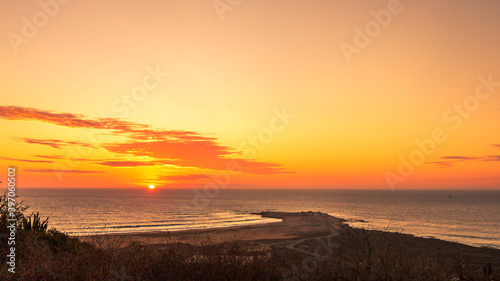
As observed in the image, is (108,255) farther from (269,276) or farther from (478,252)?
(478,252)

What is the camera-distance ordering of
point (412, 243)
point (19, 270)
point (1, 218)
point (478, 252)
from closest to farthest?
point (19, 270) < point (1, 218) < point (478, 252) < point (412, 243)

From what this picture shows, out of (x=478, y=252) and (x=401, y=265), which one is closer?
(x=401, y=265)

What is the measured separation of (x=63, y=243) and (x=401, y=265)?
13.1 m

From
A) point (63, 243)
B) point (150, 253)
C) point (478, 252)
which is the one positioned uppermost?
point (150, 253)

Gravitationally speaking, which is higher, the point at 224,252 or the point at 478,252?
the point at 224,252

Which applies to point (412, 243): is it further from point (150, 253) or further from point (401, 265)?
point (150, 253)

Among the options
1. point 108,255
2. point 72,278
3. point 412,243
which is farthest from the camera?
point 412,243

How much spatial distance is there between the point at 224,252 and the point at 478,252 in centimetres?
3676

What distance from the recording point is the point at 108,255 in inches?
292

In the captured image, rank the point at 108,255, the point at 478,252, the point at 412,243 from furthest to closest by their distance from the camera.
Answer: the point at 412,243
the point at 478,252
the point at 108,255

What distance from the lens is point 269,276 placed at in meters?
7.55

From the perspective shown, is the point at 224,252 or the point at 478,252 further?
the point at 478,252

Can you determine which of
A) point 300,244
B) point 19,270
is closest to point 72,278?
point 19,270

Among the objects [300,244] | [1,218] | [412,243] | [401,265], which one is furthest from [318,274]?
[412,243]
